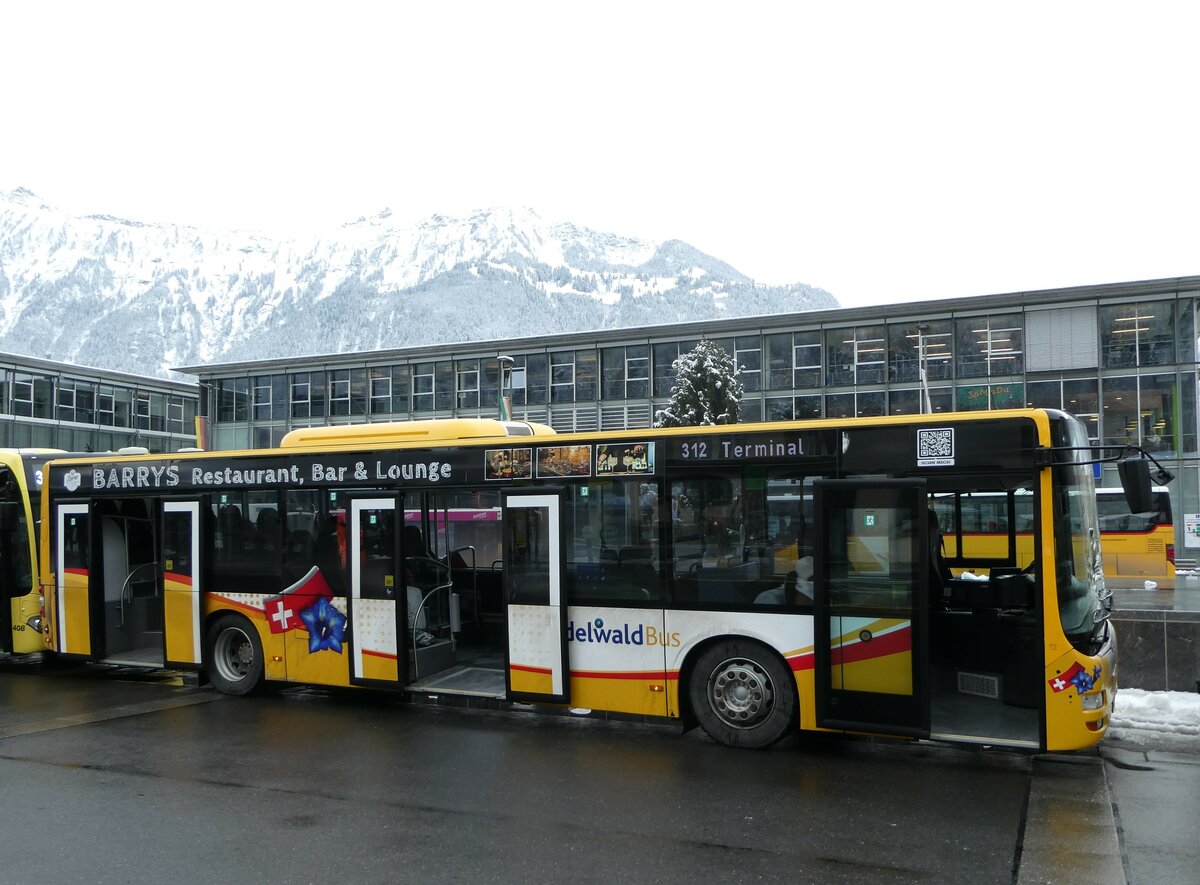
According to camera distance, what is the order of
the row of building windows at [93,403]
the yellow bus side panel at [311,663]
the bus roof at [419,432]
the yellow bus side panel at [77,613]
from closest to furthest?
the bus roof at [419,432] < the yellow bus side panel at [311,663] < the yellow bus side panel at [77,613] < the row of building windows at [93,403]

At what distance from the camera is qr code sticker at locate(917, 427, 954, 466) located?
7836 millimetres

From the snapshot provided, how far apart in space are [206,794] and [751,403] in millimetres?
37549

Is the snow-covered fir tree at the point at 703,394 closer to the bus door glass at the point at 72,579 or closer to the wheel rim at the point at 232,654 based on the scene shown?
the bus door glass at the point at 72,579

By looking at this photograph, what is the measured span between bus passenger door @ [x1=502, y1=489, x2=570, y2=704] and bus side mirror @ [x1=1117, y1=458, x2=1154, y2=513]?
4636mm

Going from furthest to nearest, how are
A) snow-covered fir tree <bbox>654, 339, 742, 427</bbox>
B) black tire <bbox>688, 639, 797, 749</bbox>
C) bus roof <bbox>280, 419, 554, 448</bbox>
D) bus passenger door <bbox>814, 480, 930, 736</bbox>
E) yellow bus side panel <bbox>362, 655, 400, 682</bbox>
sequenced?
snow-covered fir tree <bbox>654, 339, 742, 427</bbox> < bus roof <bbox>280, 419, 554, 448</bbox> < yellow bus side panel <bbox>362, 655, 400, 682</bbox> < black tire <bbox>688, 639, 797, 749</bbox> < bus passenger door <bbox>814, 480, 930, 736</bbox>

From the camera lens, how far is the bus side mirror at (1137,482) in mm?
7023

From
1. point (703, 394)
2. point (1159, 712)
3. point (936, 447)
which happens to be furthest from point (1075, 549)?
point (703, 394)

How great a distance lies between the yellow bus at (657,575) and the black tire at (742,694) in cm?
2

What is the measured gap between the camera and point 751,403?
43.2 meters

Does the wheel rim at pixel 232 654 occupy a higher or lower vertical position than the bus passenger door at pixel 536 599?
lower

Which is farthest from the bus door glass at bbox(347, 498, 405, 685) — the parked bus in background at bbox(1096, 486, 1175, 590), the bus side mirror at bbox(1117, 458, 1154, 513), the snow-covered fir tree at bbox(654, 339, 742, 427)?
the parked bus in background at bbox(1096, 486, 1175, 590)

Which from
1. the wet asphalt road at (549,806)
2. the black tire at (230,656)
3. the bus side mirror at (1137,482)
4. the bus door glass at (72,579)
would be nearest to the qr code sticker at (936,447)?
the bus side mirror at (1137,482)

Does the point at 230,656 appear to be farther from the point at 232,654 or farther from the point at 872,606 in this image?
the point at 872,606

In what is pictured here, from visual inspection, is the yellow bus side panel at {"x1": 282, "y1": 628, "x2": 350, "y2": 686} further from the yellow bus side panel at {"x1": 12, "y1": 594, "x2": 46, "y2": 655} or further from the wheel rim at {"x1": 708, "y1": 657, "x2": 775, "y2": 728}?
the yellow bus side panel at {"x1": 12, "y1": 594, "x2": 46, "y2": 655}
